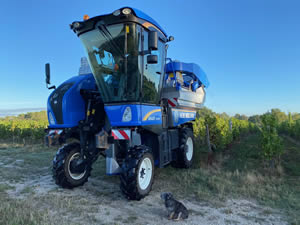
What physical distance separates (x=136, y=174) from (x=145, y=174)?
0.53 metres

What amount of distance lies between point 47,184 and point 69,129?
1702 millimetres

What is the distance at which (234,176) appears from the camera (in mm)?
5582

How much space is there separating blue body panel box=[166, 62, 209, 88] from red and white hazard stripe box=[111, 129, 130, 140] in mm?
2685

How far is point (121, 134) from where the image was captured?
4.02 meters

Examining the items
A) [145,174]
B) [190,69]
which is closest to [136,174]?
[145,174]

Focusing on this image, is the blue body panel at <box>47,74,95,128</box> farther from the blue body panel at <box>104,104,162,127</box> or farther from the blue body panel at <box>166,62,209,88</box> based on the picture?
the blue body panel at <box>166,62,209,88</box>

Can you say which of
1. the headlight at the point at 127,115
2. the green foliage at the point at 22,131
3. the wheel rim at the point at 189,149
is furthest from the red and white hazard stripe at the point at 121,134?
the green foliage at the point at 22,131

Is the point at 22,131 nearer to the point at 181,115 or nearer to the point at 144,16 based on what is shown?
the point at 181,115

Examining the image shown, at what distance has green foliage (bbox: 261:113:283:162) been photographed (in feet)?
21.4

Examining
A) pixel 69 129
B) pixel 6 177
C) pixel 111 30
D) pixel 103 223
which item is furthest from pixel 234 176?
pixel 6 177

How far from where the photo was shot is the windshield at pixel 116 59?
157 inches

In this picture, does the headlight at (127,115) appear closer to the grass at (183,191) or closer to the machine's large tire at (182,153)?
the grass at (183,191)

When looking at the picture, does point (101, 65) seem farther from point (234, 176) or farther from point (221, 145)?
point (221, 145)

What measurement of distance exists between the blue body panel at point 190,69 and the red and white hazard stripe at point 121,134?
2685 mm
